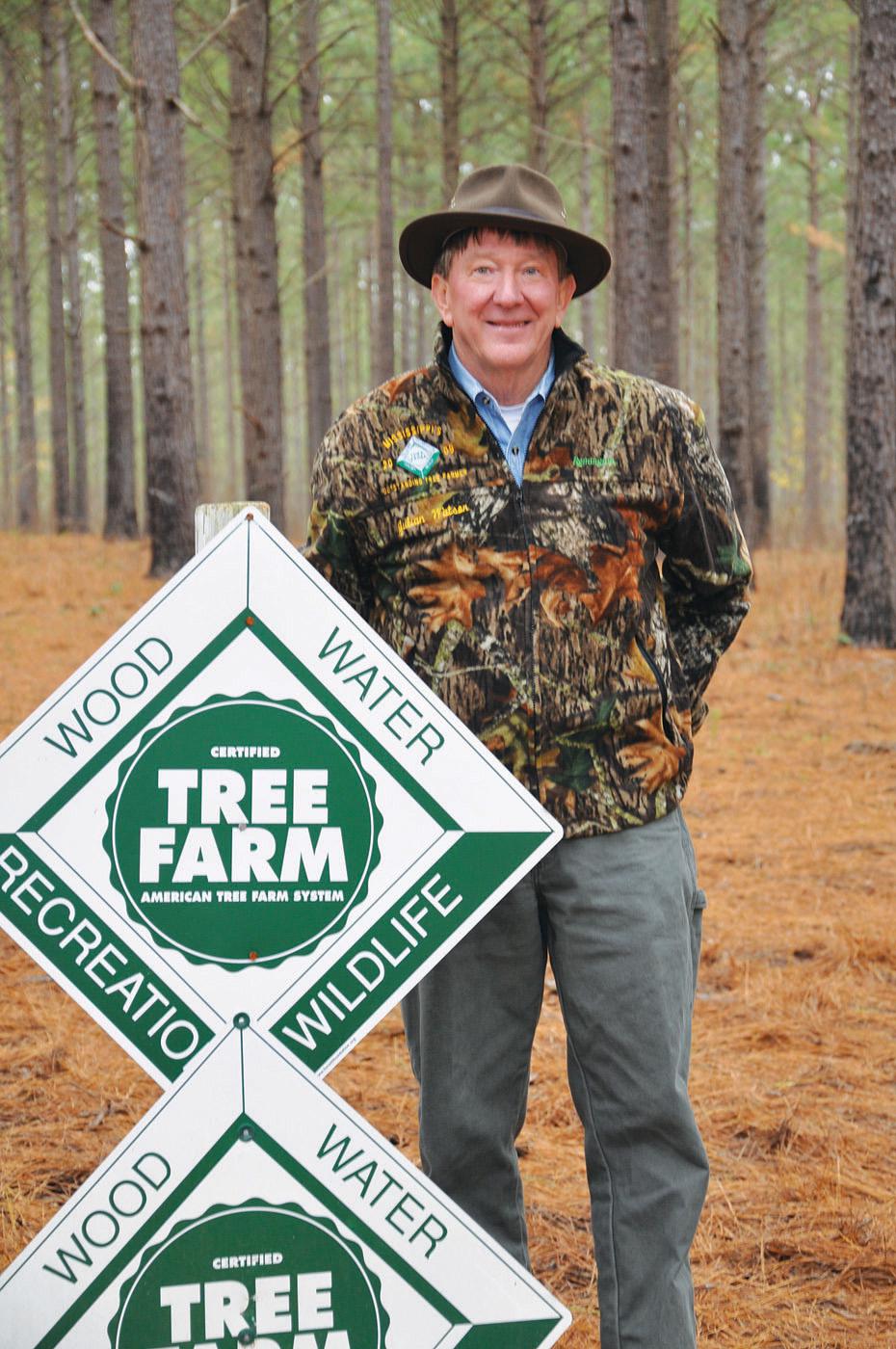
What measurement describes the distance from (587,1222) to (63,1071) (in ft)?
5.66

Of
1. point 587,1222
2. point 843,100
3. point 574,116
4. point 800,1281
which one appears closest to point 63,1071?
point 587,1222

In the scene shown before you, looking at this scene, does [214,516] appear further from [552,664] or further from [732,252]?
[732,252]

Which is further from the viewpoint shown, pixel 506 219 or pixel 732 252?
pixel 732 252

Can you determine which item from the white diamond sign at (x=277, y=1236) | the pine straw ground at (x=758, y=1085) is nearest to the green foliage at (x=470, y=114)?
the pine straw ground at (x=758, y=1085)

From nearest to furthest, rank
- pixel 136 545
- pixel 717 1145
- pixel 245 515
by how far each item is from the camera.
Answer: pixel 245 515
pixel 717 1145
pixel 136 545

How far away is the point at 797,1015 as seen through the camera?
14.7 ft

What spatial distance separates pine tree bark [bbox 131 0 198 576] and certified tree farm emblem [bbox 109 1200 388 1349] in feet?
36.4

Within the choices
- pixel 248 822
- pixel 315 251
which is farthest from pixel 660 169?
pixel 248 822

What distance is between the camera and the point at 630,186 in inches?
450

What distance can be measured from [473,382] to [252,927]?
1.04 metres

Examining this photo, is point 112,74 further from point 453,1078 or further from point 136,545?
point 453,1078

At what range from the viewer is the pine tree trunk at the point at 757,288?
720 inches

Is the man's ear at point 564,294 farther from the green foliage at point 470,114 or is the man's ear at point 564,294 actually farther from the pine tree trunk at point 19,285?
the pine tree trunk at point 19,285

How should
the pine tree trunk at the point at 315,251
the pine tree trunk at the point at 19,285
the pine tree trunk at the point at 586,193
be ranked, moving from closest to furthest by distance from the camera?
the pine tree trunk at the point at 315,251
the pine tree trunk at the point at 19,285
the pine tree trunk at the point at 586,193
